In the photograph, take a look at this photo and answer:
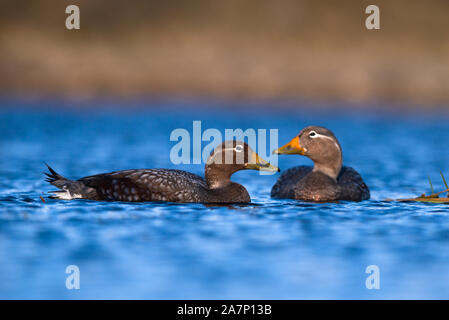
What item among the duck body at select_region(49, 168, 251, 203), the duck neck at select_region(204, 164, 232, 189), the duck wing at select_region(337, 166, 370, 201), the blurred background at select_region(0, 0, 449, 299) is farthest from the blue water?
the duck neck at select_region(204, 164, 232, 189)

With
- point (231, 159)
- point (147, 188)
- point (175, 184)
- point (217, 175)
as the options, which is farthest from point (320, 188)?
point (147, 188)

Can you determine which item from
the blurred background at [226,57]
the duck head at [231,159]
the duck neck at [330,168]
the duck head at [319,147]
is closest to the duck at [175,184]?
the duck head at [231,159]

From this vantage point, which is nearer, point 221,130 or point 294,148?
point 294,148

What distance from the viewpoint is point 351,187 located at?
13.0 metres

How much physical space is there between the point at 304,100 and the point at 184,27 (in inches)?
243

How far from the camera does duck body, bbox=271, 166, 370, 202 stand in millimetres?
12781

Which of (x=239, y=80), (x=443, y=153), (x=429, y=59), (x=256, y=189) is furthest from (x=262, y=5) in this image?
(x=256, y=189)

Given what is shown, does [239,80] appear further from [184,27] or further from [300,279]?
[300,279]

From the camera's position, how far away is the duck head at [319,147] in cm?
1320

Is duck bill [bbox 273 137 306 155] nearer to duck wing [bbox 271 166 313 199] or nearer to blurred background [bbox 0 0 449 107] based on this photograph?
duck wing [bbox 271 166 313 199]

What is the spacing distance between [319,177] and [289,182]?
57 centimetres

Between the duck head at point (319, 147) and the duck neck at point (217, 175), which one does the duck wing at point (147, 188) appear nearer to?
the duck neck at point (217, 175)

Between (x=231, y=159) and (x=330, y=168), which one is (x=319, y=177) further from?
(x=231, y=159)

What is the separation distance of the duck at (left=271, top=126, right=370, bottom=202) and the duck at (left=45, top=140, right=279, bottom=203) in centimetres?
99
